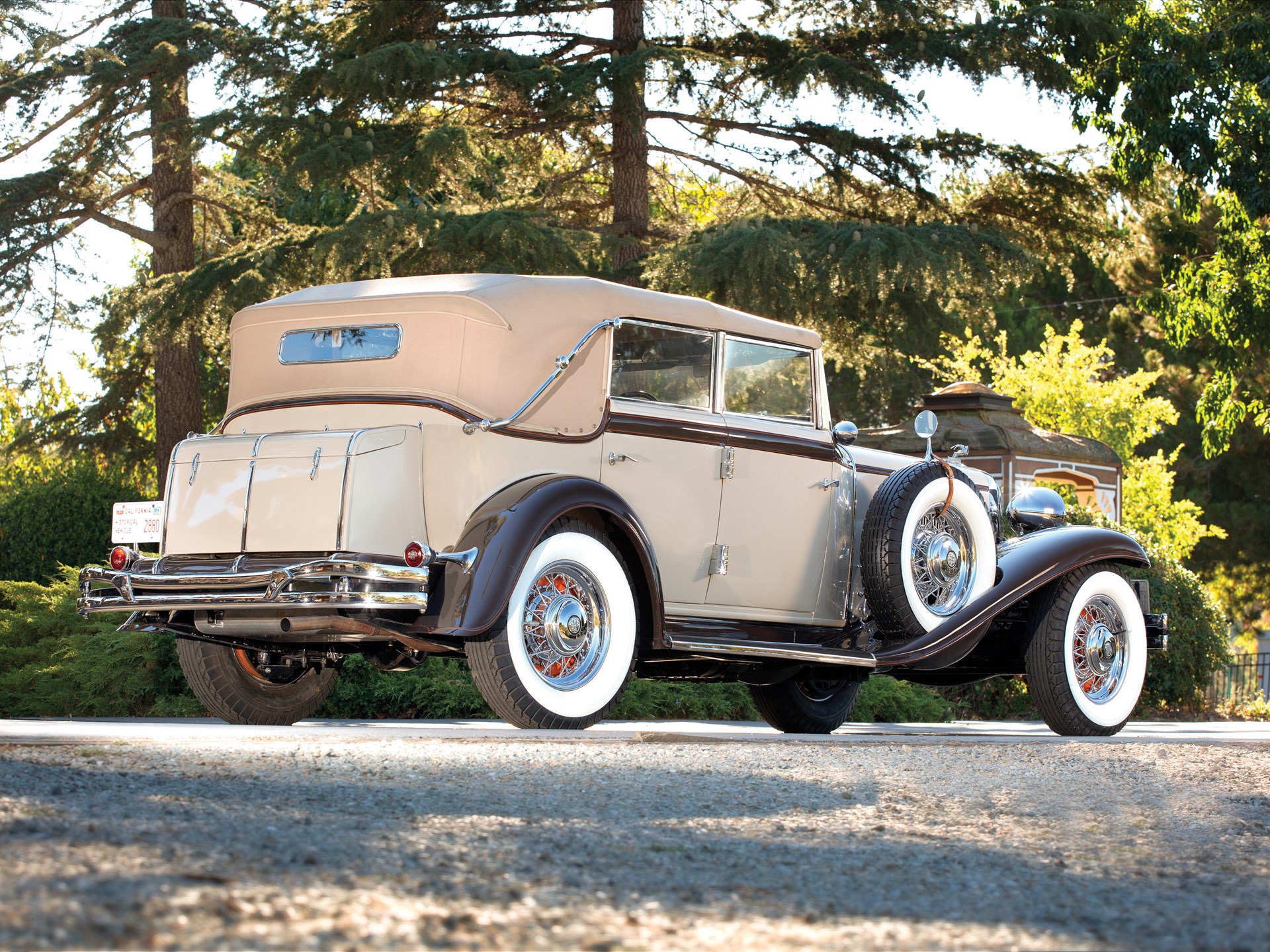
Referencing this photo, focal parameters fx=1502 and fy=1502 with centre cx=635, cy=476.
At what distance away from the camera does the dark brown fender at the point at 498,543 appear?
6.52 m

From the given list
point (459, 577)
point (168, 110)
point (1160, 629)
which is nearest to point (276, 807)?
point (459, 577)

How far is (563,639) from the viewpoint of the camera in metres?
6.99

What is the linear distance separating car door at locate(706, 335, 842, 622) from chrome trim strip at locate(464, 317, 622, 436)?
77 centimetres

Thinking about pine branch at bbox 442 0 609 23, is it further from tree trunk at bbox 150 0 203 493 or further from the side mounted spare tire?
the side mounted spare tire

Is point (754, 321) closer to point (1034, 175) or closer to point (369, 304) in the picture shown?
point (369, 304)

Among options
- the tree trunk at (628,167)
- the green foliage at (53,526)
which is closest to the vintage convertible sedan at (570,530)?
the tree trunk at (628,167)

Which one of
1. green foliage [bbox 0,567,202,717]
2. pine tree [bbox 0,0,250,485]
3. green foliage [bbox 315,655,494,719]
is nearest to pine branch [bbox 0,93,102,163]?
pine tree [bbox 0,0,250,485]

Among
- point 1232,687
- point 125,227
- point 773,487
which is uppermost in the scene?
point 125,227

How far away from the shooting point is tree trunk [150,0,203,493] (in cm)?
1806

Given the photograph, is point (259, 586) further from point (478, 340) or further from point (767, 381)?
point (767, 381)

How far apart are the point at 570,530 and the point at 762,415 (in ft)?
5.28

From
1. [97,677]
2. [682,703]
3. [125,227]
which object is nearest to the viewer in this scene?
[97,677]

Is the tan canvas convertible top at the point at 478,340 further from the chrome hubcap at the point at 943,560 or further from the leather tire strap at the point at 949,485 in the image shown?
the chrome hubcap at the point at 943,560

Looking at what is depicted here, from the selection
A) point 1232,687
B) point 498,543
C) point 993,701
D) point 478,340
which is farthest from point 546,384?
point 1232,687
